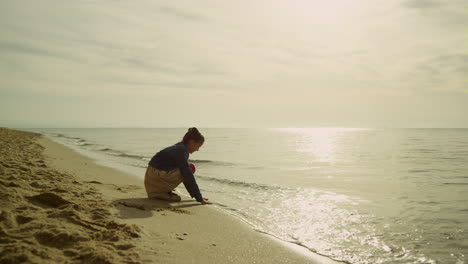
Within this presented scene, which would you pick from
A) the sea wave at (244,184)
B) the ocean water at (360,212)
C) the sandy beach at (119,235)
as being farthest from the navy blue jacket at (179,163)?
the sea wave at (244,184)

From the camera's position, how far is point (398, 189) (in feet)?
30.9

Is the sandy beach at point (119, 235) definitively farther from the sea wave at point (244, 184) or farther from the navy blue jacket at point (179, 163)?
the sea wave at point (244, 184)

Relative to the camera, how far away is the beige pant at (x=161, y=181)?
597 centimetres

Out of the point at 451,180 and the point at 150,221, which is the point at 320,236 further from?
the point at 451,180

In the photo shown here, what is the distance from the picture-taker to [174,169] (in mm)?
5977

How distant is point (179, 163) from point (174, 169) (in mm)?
218

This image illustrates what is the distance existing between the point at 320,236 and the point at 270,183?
5.75 m

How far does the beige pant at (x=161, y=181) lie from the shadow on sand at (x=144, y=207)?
132 millimetres

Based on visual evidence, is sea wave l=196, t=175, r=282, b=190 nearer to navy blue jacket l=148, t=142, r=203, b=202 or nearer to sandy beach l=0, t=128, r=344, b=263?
navy blue jacket l=148, t=142, r=203, b=202

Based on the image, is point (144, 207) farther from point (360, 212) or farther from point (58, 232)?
point (360, 212)

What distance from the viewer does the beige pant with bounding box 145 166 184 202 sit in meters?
5.97

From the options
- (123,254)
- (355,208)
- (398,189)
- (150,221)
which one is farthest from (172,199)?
(398,189)

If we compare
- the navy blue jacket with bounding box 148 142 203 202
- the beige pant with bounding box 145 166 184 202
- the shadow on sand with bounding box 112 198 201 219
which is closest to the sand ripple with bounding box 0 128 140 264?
the shadow on sand with bounding box 112 198 201 219

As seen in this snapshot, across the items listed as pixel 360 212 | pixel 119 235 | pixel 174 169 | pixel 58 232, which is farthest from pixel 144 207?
pixel 360 212
